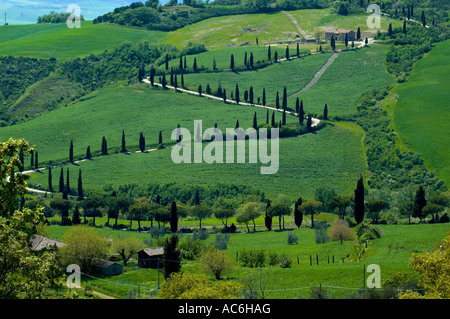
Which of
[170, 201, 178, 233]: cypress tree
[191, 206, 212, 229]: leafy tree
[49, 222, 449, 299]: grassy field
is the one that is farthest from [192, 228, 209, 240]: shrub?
[191, 206, 212, 229]: leafy tree

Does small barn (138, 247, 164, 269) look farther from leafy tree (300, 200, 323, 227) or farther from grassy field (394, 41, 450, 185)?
grassy field (394, 41, 450, 185)

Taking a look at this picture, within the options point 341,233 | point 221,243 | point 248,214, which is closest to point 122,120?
point 248,214

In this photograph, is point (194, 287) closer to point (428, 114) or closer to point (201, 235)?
point (201, 235)

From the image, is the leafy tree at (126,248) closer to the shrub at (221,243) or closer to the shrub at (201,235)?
the shrub at (221,243)

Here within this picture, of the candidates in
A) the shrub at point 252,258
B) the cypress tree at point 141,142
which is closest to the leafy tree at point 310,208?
the shrub at point 252,258

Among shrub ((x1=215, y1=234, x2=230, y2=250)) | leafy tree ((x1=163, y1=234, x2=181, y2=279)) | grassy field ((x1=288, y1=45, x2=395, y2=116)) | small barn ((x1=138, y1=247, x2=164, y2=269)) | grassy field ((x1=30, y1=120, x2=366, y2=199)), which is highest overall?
grassy field ((x1=288, y1=45, x2=395, y2=116))
